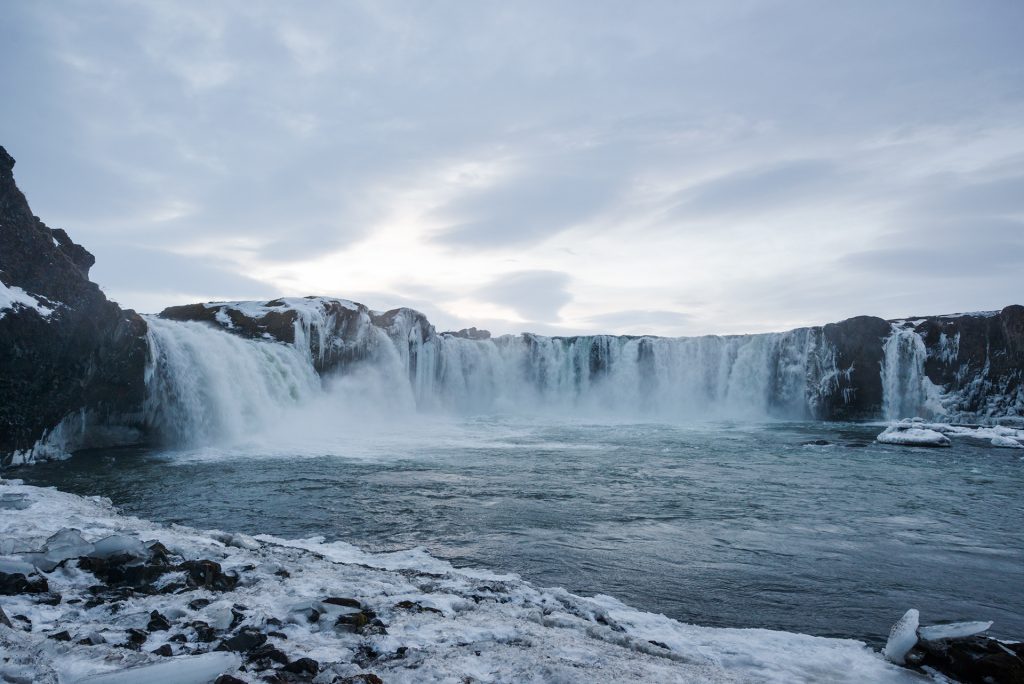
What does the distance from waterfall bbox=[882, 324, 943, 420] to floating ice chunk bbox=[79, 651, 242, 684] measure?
161 ft

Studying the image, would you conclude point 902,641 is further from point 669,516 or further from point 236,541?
point 236,541

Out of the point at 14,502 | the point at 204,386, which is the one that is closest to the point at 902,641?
the point at 14,502

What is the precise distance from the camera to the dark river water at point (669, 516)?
6.95 metres

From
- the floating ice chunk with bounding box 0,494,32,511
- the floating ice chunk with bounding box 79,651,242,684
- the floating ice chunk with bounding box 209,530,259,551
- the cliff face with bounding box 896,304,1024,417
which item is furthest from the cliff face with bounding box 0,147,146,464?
the cliff face with bounding box 896,304,1024,417

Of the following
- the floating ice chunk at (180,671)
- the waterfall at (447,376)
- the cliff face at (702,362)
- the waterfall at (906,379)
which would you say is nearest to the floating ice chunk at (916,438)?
the waterfall at (906,379)

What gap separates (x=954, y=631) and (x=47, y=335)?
18704 mm

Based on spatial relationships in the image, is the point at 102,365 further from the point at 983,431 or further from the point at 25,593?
the point at 983,431

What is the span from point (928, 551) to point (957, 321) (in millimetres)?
41564

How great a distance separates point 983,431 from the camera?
3184 centimetres

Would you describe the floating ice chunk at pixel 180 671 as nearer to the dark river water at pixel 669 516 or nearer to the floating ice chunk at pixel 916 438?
the dark river water at pixel 669 516

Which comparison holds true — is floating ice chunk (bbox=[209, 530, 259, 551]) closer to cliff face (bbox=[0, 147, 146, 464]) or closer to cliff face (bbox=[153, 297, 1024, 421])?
cliff face (bbox=[0, 147, 146, 464])

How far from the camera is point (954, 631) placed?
488 centimetres

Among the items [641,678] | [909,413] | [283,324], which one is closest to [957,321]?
[909,413]

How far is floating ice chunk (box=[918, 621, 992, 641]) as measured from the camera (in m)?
4.72
